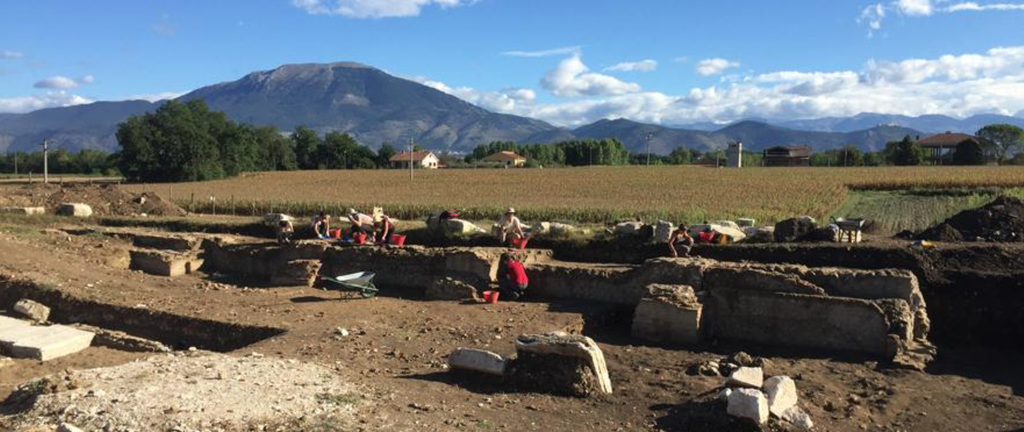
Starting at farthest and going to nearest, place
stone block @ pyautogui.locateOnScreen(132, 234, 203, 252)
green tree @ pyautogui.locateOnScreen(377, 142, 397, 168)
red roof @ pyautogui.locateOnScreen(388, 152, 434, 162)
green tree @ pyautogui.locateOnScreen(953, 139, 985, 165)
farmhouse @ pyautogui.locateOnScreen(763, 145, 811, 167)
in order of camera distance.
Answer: green tree @ pyautogui.locateOnScreen(377, 142, 397, 168)
red roof @ pyautogui.locateOnScreen(388, 152, 434, 162)
farmhouse @ pyautogui.locateOnScreen(763, 145, 811, 167)
green tree @ pyautogui.locateOnScreen(953, 139, 985, 165)
stone block @ pyautogui.locateOnScreen(132, 234, 203, 252)

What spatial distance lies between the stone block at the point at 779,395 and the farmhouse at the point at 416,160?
89.9 m

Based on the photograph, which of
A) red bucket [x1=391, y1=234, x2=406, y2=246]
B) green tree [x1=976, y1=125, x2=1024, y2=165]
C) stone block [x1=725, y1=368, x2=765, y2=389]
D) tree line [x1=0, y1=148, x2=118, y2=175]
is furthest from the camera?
tree line [x1=0, y1=148, x2=118, y2=175]

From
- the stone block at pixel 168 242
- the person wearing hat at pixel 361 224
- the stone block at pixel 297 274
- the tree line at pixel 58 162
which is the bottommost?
the stone block at pixel 297 274

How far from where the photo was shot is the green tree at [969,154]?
243ft

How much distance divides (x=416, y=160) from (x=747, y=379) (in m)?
104

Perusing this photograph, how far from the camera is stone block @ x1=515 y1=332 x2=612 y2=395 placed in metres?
8.23

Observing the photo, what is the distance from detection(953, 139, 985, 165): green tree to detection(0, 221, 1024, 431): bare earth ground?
76.4 metres

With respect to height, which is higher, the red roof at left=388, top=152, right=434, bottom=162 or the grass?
the red roof at left=388, top=152, right=434, bottom=162

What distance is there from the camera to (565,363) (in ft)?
27.1

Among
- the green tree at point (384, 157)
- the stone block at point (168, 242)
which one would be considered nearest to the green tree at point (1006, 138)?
the green tree at point (384, 157)

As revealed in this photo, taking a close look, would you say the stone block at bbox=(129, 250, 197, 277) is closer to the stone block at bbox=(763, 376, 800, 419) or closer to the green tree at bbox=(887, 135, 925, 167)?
the stone block at bbox=(763, 376, 800, 419)

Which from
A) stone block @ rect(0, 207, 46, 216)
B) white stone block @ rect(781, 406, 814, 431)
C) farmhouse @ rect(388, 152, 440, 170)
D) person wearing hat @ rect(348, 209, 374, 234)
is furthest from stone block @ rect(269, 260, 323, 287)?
farmhouse @ rect(388, 152, 440, 170)

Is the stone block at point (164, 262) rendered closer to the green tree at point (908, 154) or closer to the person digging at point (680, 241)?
the person digging at point (680, 241)

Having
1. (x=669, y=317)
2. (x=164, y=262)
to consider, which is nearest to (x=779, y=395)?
(x=669, y=317)
